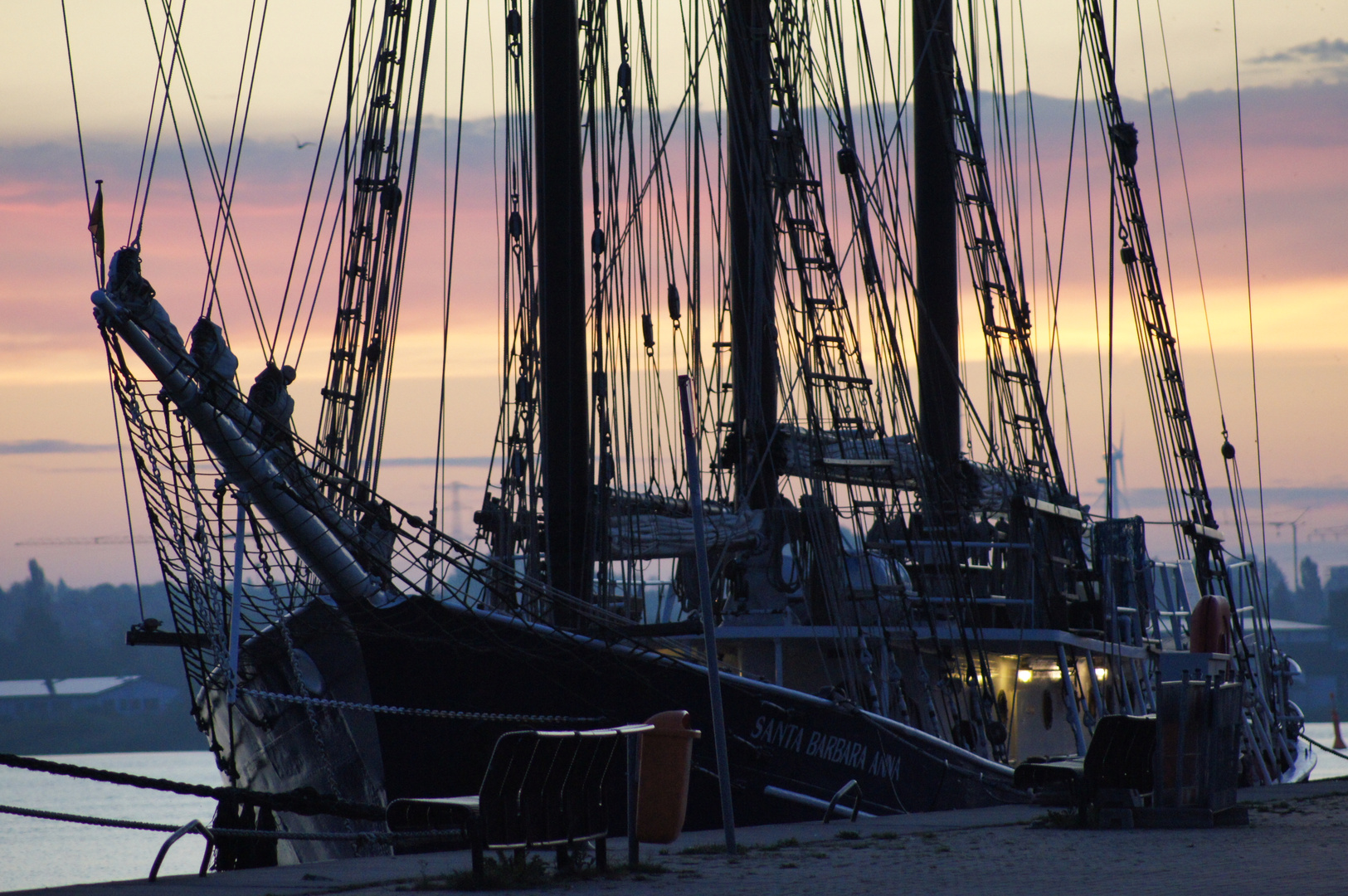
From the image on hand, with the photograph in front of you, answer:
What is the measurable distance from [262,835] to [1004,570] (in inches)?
589

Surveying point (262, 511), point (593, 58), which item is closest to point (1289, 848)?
point (262, 511)

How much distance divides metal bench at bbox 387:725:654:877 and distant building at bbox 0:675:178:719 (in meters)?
133

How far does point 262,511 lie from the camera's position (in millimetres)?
15375

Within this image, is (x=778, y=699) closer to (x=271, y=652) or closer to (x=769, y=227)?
(x=271, y=652)

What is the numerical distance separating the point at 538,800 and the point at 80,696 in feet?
456

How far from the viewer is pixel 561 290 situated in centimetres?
2097

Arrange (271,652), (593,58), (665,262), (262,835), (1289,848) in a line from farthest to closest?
(665,262), (593,58), (271,652), (1289,848), (262,835)

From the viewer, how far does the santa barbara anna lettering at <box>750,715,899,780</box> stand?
52.2ft

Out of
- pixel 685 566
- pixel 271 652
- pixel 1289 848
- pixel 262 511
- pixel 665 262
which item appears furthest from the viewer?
pixel 665 262

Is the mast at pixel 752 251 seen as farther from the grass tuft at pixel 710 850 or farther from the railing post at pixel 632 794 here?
the railing post at pixel 632 794

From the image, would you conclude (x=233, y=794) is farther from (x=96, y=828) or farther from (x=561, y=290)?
(x=96, y=828)

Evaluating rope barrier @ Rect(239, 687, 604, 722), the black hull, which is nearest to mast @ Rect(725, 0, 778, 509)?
the black hull

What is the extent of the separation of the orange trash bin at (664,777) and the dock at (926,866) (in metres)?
0.19

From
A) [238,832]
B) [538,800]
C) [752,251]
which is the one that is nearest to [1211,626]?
[538,800]
